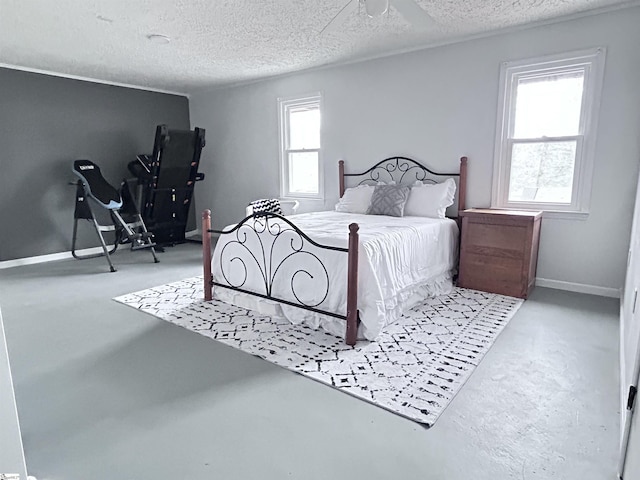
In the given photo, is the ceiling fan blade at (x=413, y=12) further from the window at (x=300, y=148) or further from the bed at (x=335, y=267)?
the window at (x=300, y=148)

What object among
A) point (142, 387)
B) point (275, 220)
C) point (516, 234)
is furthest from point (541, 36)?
point (142, 387)

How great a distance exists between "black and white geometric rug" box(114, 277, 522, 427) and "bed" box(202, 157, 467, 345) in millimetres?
117

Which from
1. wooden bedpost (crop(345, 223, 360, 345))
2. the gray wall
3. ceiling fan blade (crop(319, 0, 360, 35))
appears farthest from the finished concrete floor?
the gray wall

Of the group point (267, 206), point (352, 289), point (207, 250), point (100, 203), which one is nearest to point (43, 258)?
point (100, 203)

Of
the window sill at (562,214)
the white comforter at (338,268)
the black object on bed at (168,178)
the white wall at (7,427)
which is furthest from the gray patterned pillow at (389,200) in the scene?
the white wall at (7,427)

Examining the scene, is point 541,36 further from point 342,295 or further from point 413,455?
point 413,455

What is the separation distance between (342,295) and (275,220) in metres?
1.48

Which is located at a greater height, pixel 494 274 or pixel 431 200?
pixel 431 200

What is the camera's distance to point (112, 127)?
580cm

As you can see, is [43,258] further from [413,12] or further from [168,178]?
[413,12]

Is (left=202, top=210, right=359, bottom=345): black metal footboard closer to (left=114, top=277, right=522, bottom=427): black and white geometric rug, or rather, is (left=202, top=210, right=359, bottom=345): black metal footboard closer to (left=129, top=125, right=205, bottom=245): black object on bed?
(left=114, top=277, right=522, bottom=427): black and white geometric rug

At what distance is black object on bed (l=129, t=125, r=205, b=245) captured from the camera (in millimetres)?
5395

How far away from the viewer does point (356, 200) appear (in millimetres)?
4508

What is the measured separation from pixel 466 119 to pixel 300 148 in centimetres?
234
